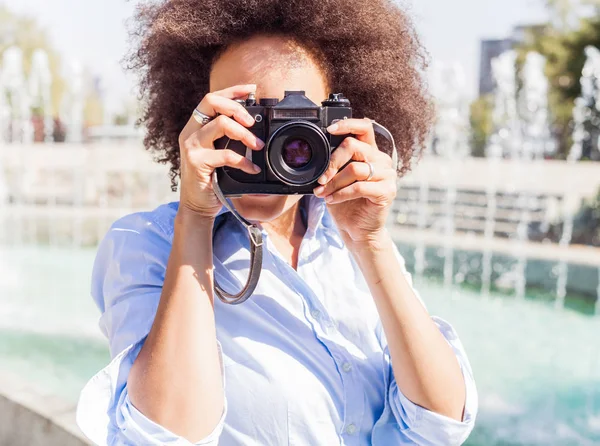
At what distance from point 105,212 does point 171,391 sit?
12185mm

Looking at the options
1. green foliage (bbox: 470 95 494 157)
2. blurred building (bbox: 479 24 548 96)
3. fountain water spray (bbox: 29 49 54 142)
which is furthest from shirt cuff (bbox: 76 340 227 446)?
blurred building (bbox: 479 24 548 96)

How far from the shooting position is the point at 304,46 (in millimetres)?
1414

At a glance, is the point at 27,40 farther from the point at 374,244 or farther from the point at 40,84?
the point at 374,244

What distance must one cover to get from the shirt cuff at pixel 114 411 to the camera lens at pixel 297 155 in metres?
0.36

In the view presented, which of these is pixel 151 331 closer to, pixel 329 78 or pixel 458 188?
pixel 329 78

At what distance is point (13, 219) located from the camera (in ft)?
38.8

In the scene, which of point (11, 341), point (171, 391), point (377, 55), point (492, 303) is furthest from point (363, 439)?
point (492, 303)

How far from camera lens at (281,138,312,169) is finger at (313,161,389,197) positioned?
0.18 ft

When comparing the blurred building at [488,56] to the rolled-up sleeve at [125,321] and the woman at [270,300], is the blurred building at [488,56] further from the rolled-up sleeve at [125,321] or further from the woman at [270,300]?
the rolled-up sleeve at [125,321]

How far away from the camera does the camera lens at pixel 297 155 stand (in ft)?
4.05

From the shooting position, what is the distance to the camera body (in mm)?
1213

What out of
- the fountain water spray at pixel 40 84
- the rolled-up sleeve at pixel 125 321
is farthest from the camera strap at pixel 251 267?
the fountain water spray at pixel 40 84

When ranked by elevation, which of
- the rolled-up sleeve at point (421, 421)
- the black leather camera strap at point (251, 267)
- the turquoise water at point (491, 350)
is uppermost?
the black leather camera strap at point (251, 267)

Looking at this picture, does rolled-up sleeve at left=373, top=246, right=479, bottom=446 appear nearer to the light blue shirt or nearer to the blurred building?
the light blue shirt
